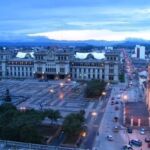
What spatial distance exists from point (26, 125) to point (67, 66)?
49.3 m

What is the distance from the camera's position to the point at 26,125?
98.0ft

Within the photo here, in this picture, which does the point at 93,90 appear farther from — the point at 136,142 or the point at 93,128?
the point at 136,142

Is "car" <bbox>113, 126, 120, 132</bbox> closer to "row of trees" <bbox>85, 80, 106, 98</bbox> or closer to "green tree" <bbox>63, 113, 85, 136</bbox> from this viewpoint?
"green tree" <bbox>63, 113, 85, 136</bbox>

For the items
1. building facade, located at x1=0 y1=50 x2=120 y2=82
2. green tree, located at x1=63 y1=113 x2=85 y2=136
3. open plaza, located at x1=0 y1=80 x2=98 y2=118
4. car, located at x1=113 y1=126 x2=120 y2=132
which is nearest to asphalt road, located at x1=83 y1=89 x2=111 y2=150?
open plaza, located at x1=0 y1=80 x2=98 y2=118

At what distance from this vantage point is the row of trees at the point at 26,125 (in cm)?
2933

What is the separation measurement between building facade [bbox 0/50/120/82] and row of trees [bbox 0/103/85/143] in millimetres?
41546

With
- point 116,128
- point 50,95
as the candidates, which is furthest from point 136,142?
point 50,95

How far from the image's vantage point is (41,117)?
111 feet

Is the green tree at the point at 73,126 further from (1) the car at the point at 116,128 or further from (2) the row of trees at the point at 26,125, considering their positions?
(1) the car at the point at 116,128

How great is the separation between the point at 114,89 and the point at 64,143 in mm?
34259

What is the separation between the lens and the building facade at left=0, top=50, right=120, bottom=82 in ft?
255

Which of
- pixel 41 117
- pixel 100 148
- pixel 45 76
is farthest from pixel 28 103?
pixel 45 76

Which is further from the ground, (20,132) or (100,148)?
(20,132)

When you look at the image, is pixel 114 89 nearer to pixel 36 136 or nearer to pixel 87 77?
pixel 87 77
